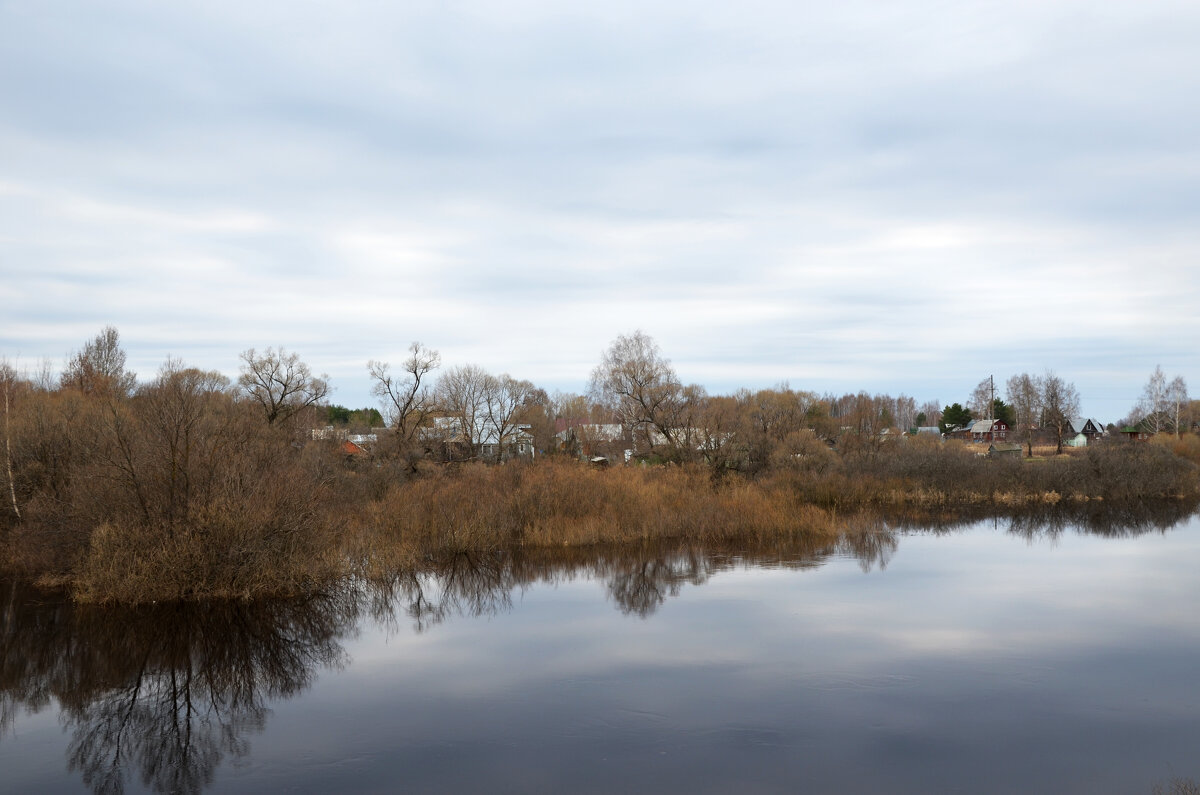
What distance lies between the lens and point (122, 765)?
339 inches

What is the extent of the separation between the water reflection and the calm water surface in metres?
0.04

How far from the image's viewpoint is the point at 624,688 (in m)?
10.7

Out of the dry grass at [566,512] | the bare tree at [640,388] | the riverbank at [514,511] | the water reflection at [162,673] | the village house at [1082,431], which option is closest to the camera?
the water reflection at [162,673]

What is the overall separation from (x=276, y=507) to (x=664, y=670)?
27.8ft

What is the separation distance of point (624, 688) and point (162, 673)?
636cm

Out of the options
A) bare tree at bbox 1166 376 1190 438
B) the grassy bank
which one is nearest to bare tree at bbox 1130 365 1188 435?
bare tree at bbox 1166 376 1190 438

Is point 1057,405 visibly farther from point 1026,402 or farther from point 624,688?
point 624,688

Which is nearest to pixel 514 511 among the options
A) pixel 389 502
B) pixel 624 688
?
pixel 389 502

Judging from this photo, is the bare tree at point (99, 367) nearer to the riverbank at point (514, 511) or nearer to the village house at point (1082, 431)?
the riverbank at point (514, 511)

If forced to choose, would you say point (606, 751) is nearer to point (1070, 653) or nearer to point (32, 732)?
point (32, 732)

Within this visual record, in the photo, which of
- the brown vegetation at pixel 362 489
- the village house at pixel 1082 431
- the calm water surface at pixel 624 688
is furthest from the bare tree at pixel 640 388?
the village house at pixel 1082 431

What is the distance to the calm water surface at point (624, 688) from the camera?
8203 millimetres

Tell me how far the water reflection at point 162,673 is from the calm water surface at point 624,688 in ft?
0.14

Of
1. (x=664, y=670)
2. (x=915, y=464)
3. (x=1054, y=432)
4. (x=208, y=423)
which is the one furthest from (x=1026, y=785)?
(x=1054, y=432)
